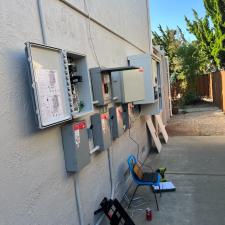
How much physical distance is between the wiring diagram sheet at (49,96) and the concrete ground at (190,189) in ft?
6.43

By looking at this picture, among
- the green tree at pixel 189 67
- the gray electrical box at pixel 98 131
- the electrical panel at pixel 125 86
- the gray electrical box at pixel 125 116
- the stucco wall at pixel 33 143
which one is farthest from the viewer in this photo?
the green tree at pixel 189 67

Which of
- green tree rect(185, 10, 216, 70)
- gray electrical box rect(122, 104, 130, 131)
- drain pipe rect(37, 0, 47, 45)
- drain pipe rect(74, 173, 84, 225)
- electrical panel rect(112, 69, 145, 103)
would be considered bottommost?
drain pipe rect(74, 173, 84, 225)

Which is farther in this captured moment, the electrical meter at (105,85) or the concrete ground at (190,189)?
the concrete ground at (190,189)

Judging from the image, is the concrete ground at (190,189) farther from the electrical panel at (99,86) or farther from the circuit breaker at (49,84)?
the circuit breaker at (49,84)

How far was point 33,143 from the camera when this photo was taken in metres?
1.83

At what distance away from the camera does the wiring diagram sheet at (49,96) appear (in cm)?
176

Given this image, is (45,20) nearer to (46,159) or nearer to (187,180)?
(46,159)

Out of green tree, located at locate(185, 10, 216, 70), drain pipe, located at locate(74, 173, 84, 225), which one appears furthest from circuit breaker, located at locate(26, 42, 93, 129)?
green tree, located at locate(185, 10, 216, 70)

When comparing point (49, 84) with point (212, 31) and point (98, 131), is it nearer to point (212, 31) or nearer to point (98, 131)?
point (98, 131)

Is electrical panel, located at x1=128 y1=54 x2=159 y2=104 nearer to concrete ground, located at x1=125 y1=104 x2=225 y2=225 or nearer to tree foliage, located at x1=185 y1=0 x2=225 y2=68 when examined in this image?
concrete ground, located at x1=125 y1=104 x2=225 y2=225

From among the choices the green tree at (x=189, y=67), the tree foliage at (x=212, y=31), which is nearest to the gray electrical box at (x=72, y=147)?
the tree foliage at (x=212, y=31)

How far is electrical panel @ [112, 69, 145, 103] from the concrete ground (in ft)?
4.84

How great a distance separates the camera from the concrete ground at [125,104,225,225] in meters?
3.16

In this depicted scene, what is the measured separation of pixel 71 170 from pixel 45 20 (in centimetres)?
128
